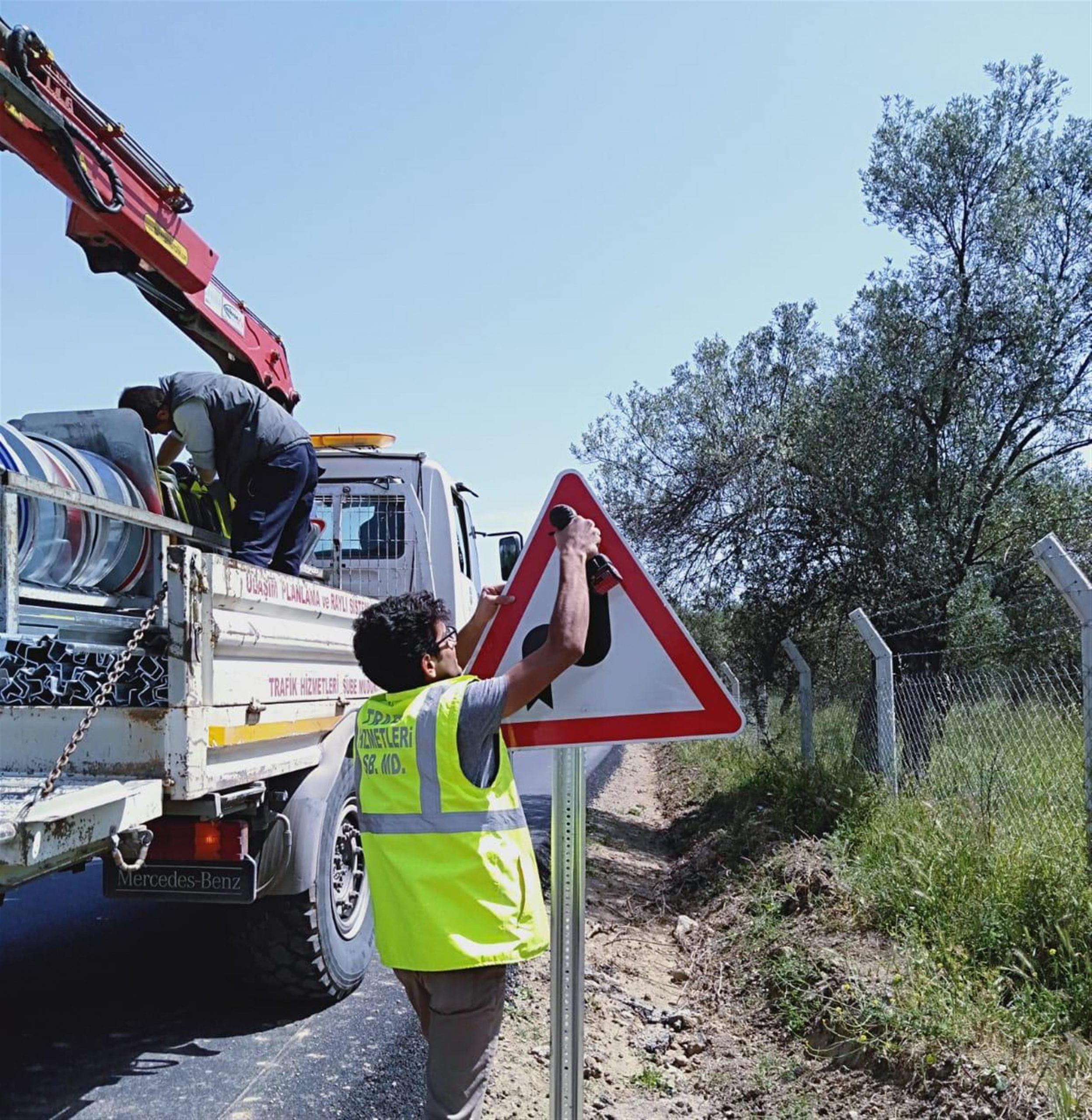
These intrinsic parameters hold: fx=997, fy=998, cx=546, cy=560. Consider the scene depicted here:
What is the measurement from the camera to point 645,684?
2.47m

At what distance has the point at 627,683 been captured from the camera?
8.14ft

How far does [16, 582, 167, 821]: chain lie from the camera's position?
9.53 feet

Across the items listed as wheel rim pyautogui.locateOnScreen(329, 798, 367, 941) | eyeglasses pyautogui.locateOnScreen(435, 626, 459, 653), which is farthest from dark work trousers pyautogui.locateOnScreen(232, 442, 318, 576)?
eyeglasses pyautogui.locateOnScreen(435, 626, 459, 653)

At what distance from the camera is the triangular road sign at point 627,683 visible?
2434mm

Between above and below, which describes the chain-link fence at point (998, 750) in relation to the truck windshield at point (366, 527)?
below

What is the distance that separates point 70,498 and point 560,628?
169 centimetres

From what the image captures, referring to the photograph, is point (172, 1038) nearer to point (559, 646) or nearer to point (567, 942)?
point (567, 942)

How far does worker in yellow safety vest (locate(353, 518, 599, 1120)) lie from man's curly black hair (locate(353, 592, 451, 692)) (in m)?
0.01

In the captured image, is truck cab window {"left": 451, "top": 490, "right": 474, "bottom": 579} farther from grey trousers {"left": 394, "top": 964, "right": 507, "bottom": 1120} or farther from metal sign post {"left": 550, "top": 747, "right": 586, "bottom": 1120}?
grey trousers {"left": 394, "top": 964, "right": 507, "bottom": 1120}

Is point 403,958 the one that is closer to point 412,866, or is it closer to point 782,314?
point 412,866

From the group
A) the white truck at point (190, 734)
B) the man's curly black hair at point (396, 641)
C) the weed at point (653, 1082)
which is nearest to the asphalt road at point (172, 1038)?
the white truck at point (190, 734)

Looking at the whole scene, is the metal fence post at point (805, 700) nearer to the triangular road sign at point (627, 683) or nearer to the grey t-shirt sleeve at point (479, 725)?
the triangular road sign at point (627, 683)

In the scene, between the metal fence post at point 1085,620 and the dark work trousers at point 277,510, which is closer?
the metal fence post at point 1085,620

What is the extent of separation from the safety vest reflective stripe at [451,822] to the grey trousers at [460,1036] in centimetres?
32
